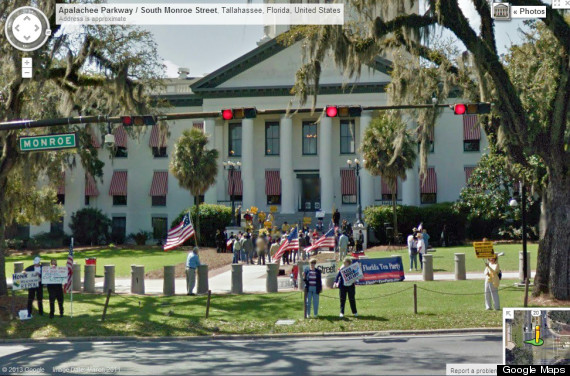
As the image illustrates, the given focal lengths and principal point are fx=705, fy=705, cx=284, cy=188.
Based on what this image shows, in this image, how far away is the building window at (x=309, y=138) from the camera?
5469 centimetres

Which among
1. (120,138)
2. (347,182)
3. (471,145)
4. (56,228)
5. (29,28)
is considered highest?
(120,138)

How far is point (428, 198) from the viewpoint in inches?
2089

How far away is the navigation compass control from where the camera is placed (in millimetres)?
19844

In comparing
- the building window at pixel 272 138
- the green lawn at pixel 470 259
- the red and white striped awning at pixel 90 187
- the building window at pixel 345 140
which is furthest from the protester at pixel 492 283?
the red and white striped awning at pixel 90 187

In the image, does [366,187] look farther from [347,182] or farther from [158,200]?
[158,200]

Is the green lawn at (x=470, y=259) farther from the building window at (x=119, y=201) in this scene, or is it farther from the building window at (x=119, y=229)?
the building window at (x=119, y=201)

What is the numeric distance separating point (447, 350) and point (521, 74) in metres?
13.0

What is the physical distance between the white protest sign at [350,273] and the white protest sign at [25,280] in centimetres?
848

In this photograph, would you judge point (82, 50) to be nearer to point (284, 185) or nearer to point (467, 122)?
point (284, 185)

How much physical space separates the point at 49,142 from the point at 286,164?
35.7 m

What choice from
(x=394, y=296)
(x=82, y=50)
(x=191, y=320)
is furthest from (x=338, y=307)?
(x=82, y=50)

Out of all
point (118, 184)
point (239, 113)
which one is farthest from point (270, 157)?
point (239, 113)

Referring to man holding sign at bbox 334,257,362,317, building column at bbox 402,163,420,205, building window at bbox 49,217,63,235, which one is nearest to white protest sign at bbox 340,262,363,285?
man holding sign at bbox 334,257,362,317

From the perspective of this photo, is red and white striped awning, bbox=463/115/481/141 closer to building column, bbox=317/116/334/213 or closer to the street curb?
building column, bbox=317/116/334/213
